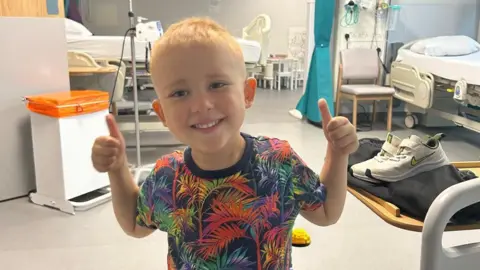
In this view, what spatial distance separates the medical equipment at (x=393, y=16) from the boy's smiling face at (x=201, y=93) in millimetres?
5324

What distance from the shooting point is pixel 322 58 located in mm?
5594

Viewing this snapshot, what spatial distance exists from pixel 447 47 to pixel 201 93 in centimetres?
491

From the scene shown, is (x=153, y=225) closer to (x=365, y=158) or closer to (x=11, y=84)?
(x=365, y=158)

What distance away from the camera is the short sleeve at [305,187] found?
982mm

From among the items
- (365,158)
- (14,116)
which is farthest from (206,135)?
(14,116)

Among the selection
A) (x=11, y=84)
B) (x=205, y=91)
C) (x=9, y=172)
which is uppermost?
(x=205, y=91)

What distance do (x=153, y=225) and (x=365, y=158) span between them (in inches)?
30.6

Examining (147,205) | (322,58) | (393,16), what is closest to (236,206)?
(147,205)

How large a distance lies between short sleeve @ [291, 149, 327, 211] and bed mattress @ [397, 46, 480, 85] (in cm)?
379

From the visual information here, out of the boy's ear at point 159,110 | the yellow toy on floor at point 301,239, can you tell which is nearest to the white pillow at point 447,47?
the yellow toy on floor at point 301,239

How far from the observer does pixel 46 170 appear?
3191mm

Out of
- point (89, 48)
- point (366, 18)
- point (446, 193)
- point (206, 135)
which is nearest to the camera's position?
point (206, 135)

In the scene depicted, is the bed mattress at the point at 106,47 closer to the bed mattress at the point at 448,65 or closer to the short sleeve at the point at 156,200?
the bed mattress at the point at 448,65

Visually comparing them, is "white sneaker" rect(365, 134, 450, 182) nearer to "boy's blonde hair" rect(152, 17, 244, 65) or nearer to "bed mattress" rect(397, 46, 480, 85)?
"boy's blonde hair" rect(152, 17, 244, 65)
